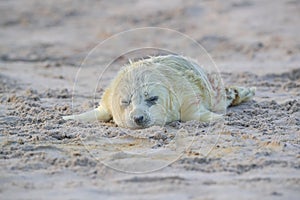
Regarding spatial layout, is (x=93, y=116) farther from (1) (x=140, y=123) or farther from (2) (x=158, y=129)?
(2) (x=158, y=129)

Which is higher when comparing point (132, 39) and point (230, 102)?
point (132, 39)

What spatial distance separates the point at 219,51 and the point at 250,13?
1.75m

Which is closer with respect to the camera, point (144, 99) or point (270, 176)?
point (270, 176)

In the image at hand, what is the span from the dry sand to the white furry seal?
17 centimetres

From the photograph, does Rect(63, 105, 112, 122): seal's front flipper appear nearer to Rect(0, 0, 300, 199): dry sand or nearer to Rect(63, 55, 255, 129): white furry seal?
Rect(63, 55, 255, 129): white furry seal

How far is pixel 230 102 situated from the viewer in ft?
22.8

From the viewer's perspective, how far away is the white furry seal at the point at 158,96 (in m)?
6.05

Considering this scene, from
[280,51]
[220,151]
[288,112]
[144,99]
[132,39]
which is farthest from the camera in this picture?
[132,39]

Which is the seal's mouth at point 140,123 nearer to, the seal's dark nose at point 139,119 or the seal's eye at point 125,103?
the seal's dark nose at point 139,119

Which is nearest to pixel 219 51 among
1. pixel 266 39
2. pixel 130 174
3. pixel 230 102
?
pixel 266 39

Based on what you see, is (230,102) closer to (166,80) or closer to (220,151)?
(166,80)

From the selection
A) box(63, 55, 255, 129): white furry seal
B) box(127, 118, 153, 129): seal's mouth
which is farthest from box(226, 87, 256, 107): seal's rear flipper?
box(127, 118, 153, 129): seal's mouth

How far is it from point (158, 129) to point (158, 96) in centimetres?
39

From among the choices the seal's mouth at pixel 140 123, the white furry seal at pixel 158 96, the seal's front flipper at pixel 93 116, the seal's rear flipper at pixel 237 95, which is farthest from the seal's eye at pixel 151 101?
the seal's rear flipper at pixel 237 95
